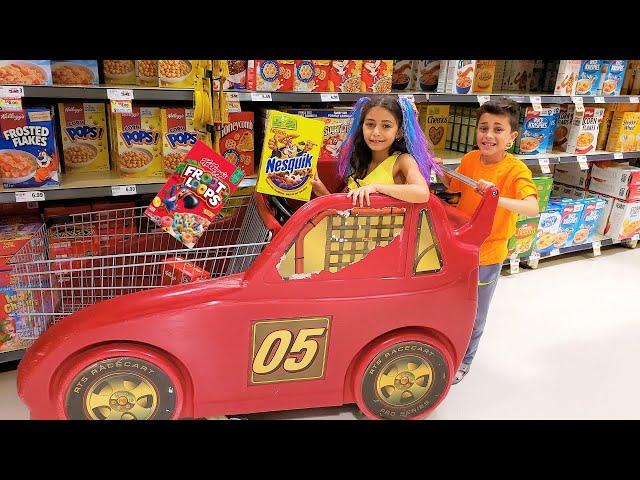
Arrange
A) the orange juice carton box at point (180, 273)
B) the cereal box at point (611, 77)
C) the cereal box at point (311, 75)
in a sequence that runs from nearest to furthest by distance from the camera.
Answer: the orange juice carton box at point (180, 273) → the cereal box at point (311, 75) → the cereal box at point (611, 77)

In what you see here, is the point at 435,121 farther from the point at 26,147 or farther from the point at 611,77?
the point at 26,147

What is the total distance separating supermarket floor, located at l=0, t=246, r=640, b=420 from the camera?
233 cm

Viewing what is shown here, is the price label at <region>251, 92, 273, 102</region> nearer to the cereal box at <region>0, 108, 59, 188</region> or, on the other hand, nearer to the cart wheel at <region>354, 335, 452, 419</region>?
the cereal box at <region>0, 108, 59, 188</region>

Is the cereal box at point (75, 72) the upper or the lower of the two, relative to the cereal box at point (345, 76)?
lower

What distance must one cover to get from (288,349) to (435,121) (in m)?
2.26

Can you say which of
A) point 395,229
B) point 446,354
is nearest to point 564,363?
point 446,354

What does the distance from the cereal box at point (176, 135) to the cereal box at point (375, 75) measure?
943 millimetres

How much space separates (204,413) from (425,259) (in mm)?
1007

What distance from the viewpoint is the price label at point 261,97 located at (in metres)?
2.57

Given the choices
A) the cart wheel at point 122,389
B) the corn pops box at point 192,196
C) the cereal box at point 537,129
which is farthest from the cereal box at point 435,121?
the cart wheel at point 122,389

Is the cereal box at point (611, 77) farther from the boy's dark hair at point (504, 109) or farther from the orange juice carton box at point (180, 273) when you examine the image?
the orange juice carton box at point (180, 273)

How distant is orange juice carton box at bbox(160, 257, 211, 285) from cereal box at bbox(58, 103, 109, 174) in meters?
0.89

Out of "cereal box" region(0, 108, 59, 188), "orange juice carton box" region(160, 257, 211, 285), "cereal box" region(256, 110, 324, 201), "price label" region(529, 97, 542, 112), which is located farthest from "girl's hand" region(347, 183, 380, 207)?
"price label" region(529, 97, 542, 112)
